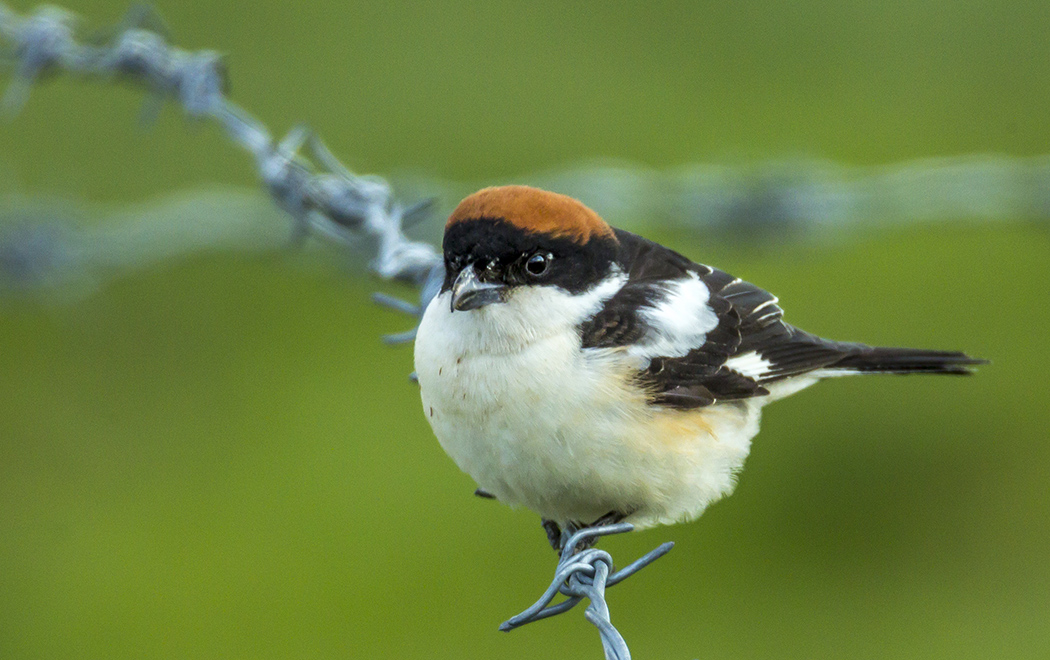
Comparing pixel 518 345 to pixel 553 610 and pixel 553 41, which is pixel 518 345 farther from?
pixel 553 41

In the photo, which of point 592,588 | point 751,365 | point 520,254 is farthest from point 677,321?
point 592,588

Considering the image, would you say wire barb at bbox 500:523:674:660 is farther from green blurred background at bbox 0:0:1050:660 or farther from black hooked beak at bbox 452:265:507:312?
green blurred background at bbox 0:0:1050:660

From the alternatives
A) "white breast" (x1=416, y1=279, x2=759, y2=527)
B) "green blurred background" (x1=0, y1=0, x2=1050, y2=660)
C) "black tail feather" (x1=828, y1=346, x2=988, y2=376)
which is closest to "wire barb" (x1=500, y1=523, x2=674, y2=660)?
"white breast" (x1=416, y1=279, x2=759, y2=527)

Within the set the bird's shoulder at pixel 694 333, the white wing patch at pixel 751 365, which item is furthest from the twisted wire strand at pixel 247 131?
the white wing patch at pixel 751 365

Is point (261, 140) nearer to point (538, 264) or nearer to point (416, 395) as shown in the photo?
point (538, 264)

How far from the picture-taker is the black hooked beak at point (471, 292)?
109 inches

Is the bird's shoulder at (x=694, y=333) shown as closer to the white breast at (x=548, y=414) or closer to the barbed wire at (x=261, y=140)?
the white breast at (x=548, y=414)

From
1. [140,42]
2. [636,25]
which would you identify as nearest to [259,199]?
[140,42]

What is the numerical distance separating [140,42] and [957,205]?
2.32m

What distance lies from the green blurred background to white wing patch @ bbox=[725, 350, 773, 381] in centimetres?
53

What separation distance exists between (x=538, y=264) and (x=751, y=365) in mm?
682

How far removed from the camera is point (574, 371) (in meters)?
2.81

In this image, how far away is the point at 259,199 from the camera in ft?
12.6

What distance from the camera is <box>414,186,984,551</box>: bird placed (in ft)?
9.12
